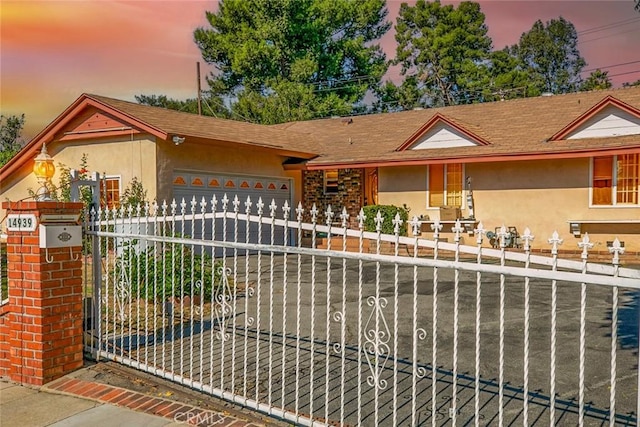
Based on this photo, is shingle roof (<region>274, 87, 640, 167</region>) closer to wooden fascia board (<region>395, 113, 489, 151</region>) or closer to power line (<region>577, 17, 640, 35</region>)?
wooden fascia board (<region>395, 113, 489, 151</region>)

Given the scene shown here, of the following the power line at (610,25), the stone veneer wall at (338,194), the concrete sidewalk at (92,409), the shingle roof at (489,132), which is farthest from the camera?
the power line at (610,25)

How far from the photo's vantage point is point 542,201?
16.3 meters

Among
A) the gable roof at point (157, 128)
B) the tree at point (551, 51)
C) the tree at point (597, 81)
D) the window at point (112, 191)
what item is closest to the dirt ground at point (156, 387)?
the gable roof at point (157, 128)

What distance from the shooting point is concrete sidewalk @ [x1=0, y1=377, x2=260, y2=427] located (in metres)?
4.43

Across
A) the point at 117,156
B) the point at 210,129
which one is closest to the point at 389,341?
the point at 117,156

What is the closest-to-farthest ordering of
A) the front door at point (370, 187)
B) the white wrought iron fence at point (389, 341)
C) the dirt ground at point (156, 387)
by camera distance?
the white wrought iron fence at point (389, 341) → the dirt ground at point (156, 387) → the front door at point (370, 187)

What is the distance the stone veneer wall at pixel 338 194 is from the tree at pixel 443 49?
73.5ft

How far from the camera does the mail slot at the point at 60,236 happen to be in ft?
17.8

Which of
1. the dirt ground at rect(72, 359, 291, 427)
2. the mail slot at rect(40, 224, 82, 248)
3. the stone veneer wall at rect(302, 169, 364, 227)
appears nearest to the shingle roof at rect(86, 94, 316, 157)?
the stone veneer wall at rect(302, 169, 364, 227)

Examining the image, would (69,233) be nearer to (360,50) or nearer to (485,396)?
(485,396)

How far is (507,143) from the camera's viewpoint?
16734 mm

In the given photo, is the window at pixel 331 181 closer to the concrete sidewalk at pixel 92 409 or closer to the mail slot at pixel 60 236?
the mail slot at pixel 60 236

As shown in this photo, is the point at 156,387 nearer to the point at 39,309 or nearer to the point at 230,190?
the point at 39,309

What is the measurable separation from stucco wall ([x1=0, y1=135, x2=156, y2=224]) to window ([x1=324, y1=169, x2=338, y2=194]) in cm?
819
